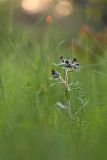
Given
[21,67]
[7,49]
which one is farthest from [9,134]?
[7,49]

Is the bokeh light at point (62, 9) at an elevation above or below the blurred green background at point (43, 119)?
above

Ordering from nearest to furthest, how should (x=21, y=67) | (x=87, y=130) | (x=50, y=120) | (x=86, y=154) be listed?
1. (x=86, y=154)
2. (x=87, y=130)
3. (x=50, y=120)
4. (x=21, y=67)

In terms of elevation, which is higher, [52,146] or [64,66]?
[64,66]

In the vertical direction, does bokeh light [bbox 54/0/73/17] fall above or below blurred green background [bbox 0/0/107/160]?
above

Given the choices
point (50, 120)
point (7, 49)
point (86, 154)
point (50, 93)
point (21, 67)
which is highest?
point (7, 49)

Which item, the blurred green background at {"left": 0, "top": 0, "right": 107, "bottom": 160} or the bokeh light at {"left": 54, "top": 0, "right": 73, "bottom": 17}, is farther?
the bokeh light at {"left": 54, "top": 0, "right": 73, "bottom": 17}

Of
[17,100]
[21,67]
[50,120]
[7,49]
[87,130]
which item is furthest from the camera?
[7,49]

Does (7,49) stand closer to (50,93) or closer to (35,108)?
(50,93)

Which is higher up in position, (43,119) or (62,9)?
(62,9)

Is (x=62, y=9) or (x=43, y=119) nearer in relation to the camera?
→ (x=43, y=119)

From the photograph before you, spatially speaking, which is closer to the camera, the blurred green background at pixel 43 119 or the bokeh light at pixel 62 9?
the blurred green background at pixel 43 119

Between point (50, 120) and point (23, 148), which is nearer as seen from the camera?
point (23, 148)
